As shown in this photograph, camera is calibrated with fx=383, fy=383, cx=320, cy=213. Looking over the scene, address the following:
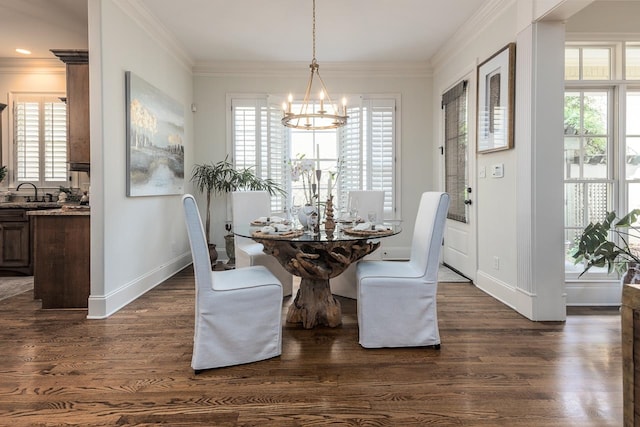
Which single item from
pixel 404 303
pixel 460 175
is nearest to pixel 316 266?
pixel 404 303

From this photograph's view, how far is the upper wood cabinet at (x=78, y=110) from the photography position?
11.2ft

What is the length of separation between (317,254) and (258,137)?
333cm

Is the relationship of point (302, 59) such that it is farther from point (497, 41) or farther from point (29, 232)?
point (29, 232)

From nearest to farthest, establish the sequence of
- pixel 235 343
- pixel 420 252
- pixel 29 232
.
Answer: pixel 235 343
pixel 420 252
pixel 29 232

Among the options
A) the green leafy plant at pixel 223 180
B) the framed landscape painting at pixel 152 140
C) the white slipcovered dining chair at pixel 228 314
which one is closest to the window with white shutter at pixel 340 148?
the green leafy plant at pixel 223 180

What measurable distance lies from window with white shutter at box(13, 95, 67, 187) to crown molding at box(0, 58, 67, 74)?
1.16 feet

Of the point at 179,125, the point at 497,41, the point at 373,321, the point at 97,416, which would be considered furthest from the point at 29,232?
the point at 497,41

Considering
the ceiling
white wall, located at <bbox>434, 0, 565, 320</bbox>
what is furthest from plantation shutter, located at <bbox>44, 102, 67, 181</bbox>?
white wall, located at <bbox>434, 0, 565, 320</bbox>

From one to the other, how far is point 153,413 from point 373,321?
1.37m

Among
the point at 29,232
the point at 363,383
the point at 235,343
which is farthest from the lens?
the point at 29,232

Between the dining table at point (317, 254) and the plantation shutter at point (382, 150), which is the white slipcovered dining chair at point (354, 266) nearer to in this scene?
the dining table at point (317, 254)

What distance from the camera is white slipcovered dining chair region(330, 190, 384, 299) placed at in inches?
152

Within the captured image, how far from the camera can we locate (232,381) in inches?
84.7

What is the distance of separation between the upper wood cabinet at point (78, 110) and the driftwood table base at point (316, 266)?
6.64 feet
